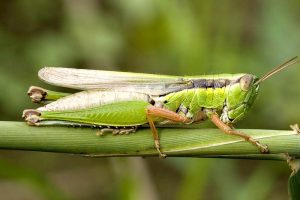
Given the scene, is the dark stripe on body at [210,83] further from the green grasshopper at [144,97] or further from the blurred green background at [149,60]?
the blurred green background at [149,60]

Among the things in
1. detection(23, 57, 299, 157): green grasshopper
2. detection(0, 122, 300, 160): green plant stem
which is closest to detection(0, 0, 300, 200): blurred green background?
detection(23, 57, 299, 157): green grasshopper

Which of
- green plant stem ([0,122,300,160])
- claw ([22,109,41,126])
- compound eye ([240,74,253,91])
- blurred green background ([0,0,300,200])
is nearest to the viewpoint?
green plant stem ([0,122,300,160])

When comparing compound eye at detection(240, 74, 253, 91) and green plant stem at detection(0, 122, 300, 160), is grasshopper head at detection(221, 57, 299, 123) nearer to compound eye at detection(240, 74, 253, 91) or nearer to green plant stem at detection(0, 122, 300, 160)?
compound eye at detection(240, 74, 253, 91)

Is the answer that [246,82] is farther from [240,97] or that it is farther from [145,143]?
[145,143]

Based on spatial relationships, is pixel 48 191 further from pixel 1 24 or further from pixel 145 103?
pixel 1 24

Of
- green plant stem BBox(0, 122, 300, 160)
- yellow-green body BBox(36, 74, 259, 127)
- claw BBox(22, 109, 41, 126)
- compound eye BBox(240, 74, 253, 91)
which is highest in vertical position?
compound eye BBox(240, 74, 253, 91)

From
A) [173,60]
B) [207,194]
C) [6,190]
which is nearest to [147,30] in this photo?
[173,60]
